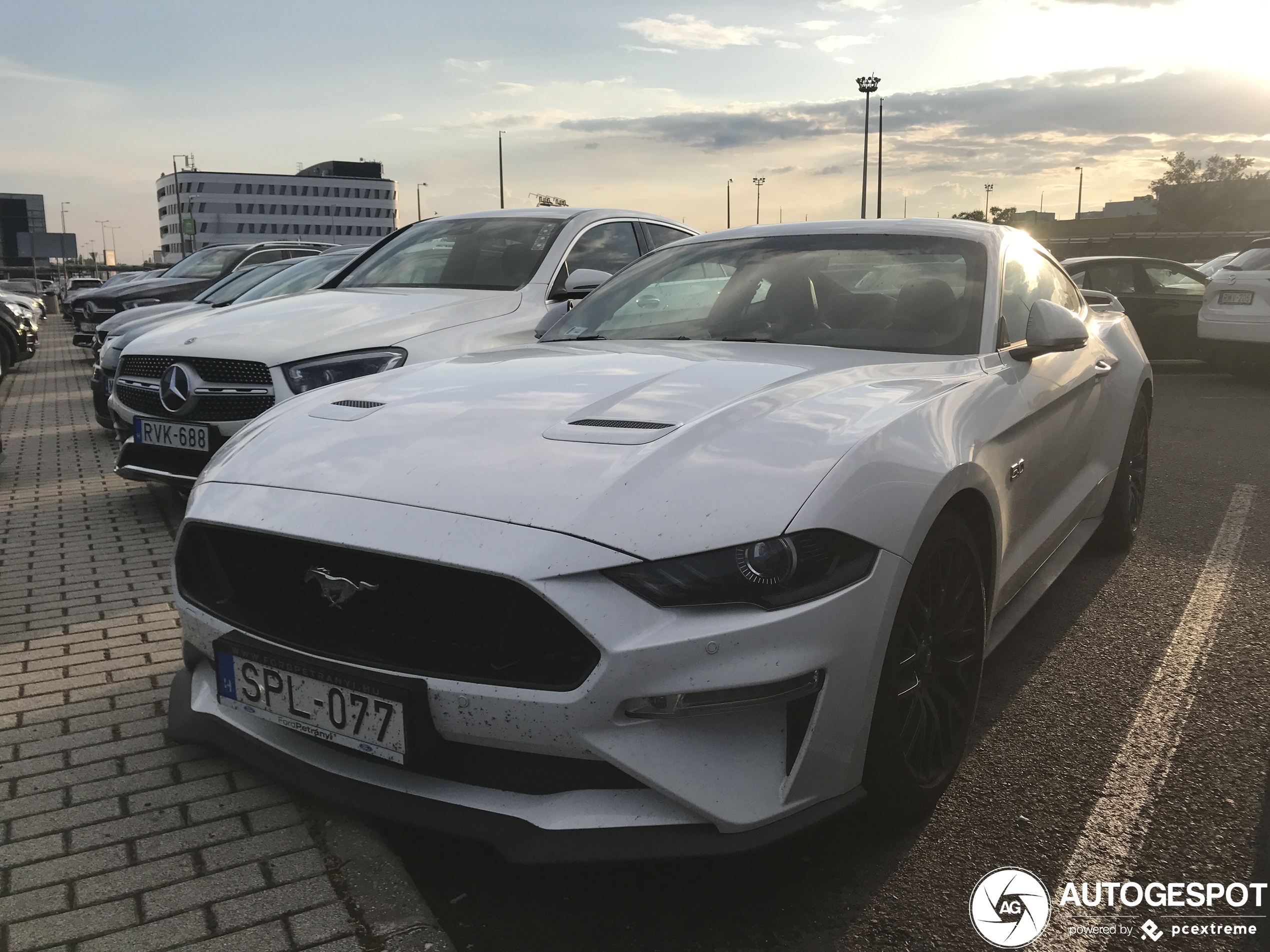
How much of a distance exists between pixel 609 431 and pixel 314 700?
897mm

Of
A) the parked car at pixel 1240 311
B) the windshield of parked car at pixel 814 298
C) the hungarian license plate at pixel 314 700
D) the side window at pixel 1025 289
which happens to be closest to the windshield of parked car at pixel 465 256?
the windshield of parked car at pixel 814 298

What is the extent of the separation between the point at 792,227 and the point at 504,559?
8.49 ft

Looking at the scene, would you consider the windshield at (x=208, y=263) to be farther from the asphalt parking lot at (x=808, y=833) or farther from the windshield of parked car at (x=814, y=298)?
the windshield of parked car at (x=814, y=298)

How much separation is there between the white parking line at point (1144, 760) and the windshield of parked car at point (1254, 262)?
29.7 feet

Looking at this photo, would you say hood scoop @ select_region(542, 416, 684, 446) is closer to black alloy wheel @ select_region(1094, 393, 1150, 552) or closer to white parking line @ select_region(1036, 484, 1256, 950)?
white parking line @ select_region(1036, 484, 1256, 950)

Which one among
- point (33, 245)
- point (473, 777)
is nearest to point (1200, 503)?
point (473, 777)

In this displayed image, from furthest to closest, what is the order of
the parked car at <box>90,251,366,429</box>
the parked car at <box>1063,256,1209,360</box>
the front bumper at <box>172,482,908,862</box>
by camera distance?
1. the parked car at <box>1063,256,1209,360</box>
2. the parked car at <box>90,251,366,429</box>
3. the front bumper at <box>172,482,908,862</box>

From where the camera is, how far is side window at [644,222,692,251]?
7133 millimetres

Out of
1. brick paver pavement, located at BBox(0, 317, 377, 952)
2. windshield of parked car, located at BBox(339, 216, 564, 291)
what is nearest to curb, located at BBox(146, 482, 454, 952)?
brick paver pavement, located at BBox(0, 317, 377, 952)

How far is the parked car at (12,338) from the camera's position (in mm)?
14820

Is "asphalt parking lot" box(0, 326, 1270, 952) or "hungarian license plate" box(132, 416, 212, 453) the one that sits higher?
"hungarian license plate" box(132, 416, 212, 453)

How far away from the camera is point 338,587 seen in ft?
7.55

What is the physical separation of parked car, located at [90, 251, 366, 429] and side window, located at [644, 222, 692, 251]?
7.75ft

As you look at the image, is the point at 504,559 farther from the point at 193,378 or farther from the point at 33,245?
the point at 33,245
